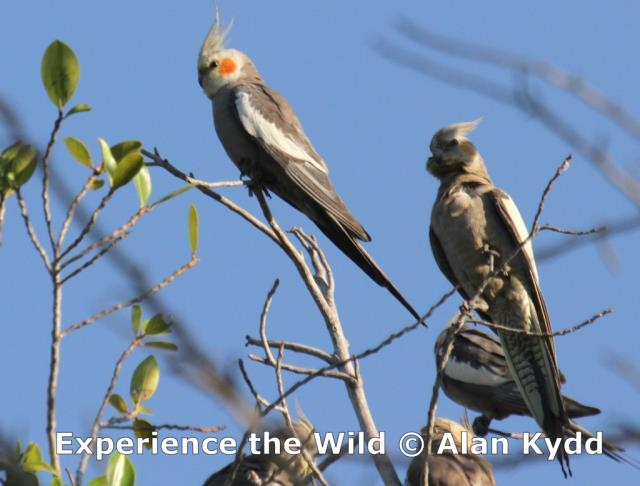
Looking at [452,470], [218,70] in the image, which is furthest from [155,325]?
[218,70]

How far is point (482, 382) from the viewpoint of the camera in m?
6.81

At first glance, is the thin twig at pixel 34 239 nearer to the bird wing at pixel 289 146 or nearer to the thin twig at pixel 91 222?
the thin twig at pixel 91 222

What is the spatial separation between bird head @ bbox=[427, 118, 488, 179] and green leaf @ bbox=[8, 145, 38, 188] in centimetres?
305

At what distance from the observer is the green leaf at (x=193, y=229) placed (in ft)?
10.9

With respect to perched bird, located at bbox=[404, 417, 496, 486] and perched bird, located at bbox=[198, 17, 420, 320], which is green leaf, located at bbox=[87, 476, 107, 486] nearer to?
perched bird, located at bbox=[198, 17, 420, 320]

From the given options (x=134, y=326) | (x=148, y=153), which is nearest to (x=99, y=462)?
(x=134, y=326)

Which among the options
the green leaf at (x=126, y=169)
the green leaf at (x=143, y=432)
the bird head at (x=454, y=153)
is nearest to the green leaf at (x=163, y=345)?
the green leaf at (x=143, y=432)

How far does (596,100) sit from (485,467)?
4185 millimetres

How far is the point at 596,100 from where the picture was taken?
1623 mm

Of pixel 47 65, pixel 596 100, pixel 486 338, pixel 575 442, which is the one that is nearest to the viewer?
pixel 596 100

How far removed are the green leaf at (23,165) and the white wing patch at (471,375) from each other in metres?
4.31

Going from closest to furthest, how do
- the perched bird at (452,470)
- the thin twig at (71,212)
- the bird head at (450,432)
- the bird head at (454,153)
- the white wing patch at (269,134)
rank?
1. the thin twig at (71,212)
2. the white wing patch at (269,134)
3. the perched bird at (452,470)
4. the bird head at (454,153)
5. the bird head at (450,432)

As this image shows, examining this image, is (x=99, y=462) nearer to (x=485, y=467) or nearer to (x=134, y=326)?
(x=134, y=326)

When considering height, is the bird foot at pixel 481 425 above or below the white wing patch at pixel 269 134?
below
